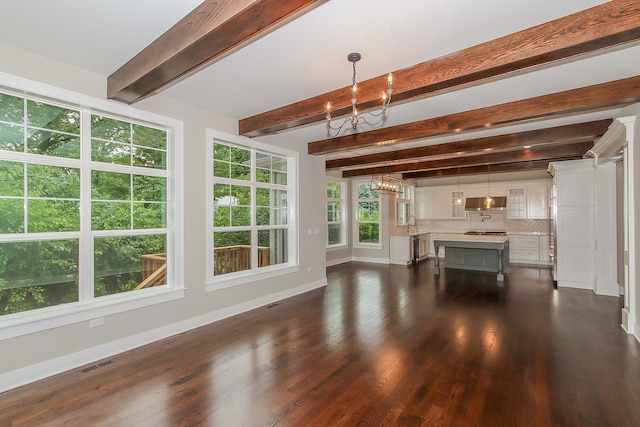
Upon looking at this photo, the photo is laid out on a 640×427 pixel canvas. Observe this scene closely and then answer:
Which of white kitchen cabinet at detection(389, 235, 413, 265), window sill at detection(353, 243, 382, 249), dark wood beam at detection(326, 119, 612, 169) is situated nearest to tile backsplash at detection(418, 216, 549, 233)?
white kitchen cabinet at detection(389, 235, 413, 265)

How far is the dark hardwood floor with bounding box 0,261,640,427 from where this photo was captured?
2193mm

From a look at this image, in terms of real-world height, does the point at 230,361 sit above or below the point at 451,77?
below

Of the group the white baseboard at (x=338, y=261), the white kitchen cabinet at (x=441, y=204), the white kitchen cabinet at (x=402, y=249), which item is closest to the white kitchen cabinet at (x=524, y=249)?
the white kitchen cabinet at (x=441, y=204)

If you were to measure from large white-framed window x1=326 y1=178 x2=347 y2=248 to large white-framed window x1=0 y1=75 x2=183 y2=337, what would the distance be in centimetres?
544

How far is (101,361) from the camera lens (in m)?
3.02

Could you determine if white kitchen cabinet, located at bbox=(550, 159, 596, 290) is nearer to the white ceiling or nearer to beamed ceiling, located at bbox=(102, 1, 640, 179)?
beamed ceiling, located at bbox=(102, 1, 640, 179)

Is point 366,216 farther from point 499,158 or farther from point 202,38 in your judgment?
point 202,38

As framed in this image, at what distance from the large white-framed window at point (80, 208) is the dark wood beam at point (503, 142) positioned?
4.08m

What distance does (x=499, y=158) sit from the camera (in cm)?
669

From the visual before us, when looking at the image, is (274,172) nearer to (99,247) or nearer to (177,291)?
(177,291)

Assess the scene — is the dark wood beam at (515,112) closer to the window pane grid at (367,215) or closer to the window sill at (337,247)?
the window sill at (337,247)

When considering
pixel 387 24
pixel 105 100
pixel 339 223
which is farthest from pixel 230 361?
pixel 339 223

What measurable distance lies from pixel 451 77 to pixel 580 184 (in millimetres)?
4961

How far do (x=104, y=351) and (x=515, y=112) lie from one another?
5.24 m
